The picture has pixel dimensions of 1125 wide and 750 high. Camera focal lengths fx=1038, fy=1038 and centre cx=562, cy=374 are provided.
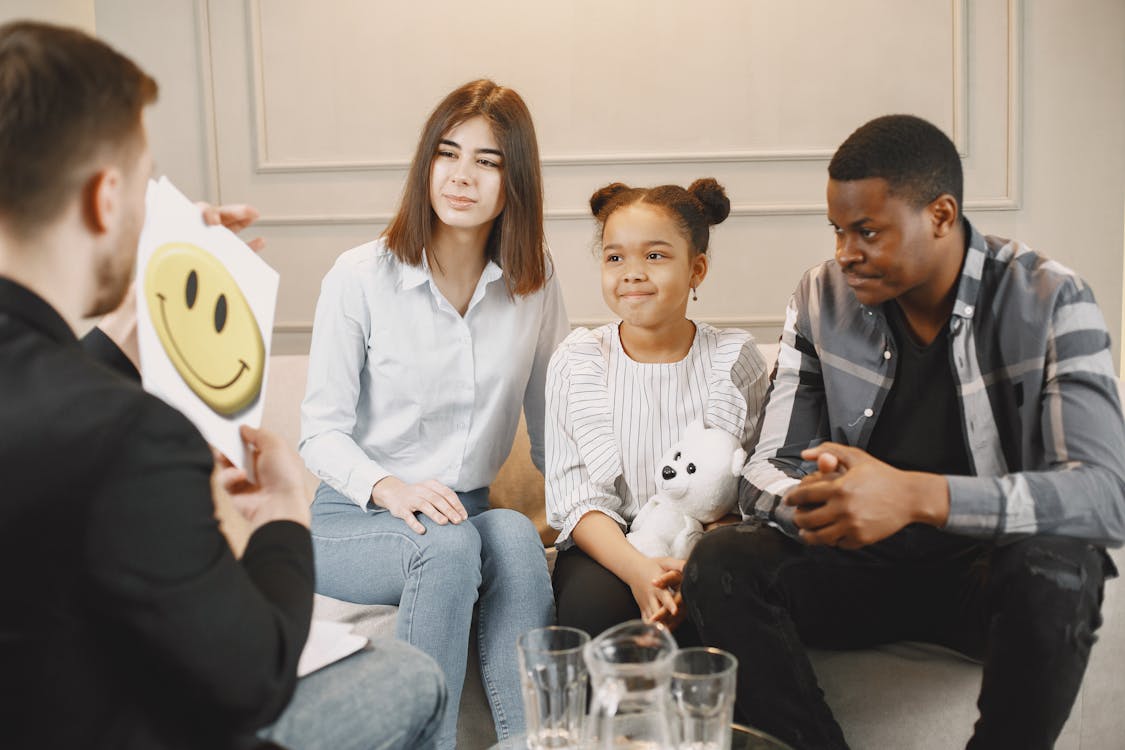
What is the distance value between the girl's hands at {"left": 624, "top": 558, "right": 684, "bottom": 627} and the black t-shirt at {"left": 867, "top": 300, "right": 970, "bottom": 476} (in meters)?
0.39

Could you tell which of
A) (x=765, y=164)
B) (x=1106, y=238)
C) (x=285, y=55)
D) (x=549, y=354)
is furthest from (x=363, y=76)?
(x=1106, y=238)

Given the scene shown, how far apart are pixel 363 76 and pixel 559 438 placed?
193 centimetres

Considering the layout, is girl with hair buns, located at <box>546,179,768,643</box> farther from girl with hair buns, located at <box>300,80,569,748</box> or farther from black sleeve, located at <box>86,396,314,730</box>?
black sleeve, located at <box>86,396,314,730</box>

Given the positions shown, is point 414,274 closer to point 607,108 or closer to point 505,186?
point 505,186

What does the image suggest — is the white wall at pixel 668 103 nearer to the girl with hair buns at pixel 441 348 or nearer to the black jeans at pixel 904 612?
the girl with hair buns at pixel 441 348

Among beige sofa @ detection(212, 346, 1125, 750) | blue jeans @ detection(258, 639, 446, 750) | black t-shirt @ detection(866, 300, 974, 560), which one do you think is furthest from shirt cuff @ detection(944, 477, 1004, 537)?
blue jeans @ detection(258, 639, 446, 750)

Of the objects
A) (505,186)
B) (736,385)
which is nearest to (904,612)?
(736,385)

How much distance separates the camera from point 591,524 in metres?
1.82

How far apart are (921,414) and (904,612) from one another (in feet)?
1.04

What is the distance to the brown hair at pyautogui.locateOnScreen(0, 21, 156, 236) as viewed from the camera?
82 cm

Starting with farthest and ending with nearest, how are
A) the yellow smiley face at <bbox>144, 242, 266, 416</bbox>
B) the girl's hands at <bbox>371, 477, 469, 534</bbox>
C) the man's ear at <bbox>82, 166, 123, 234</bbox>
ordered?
the girl's hands at <bbox>371, 477, 469, 534</bbox>, the yellow smiley face at <bbox>144, 242, 266, 416</bbox>, the man's ear at <bbox>82, 166, 123, 234</bbox>

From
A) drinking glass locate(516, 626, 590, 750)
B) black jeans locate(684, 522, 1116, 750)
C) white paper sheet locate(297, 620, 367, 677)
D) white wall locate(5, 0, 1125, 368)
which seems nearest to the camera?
drinking glass locate(516, 626, 590, 750)

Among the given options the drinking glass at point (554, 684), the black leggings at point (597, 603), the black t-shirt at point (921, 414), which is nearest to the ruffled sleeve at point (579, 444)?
the black leggings at point (597, 603)

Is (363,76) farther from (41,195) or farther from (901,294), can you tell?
(41,195)
